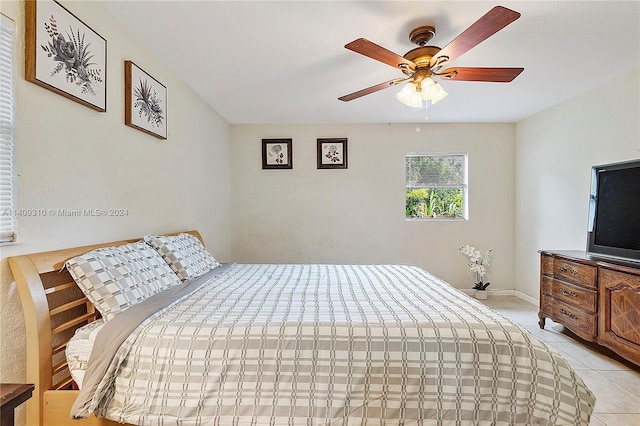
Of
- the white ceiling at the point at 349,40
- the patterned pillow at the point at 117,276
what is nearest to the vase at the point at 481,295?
the white ceiling at the point at 349,40

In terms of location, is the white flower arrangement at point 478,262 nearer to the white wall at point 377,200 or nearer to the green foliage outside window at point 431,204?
the white wall at point 377,200

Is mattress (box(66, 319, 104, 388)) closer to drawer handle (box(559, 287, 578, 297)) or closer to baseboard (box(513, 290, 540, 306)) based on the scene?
drawer handle (box(559, 287, 578, 297))

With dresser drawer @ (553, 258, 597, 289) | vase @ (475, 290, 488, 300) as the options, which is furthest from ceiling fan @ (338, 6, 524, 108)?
vase @ (475, 290, 488, 300)

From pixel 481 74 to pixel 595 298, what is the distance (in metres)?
2.07

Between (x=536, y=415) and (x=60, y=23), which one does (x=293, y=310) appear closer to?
(x=536, y=415)

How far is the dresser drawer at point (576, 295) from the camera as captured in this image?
252 cm

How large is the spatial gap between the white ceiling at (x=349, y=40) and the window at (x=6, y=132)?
0.71 metres

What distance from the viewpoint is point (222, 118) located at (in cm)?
395

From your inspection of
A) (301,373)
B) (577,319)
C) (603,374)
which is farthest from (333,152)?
(603,374)

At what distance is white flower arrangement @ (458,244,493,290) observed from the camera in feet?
13.4

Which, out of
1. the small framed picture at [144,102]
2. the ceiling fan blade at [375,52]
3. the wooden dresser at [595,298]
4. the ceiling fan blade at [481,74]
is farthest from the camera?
the wooden dresser at [595,298]

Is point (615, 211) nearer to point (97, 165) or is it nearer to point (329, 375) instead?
point (329, 375)

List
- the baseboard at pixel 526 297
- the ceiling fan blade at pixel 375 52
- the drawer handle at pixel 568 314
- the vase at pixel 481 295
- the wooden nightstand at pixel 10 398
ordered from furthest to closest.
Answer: the vase at pixel 481 295, the baseboard at pixel 526 297, the drawer handle at pixel 568 314, the ceiling fan blade at pixel 375 52, the wooden nightstand at pixel 10 398

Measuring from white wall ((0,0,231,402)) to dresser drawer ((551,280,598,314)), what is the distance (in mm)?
3585
